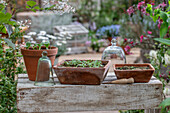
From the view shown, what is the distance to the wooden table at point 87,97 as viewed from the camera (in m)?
1.38

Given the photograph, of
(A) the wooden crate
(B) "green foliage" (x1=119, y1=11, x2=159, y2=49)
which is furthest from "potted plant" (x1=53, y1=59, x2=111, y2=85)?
(A) the wooden crate

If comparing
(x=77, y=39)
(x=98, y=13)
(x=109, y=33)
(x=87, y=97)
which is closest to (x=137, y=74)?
(x=87, y=97)

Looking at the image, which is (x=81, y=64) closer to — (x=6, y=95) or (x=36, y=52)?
(x=36, y=52)

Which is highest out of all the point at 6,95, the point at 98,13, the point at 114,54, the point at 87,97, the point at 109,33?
the point at 114,54

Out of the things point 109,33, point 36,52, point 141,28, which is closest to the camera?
point 36,52

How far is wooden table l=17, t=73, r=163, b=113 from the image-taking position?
1.38m

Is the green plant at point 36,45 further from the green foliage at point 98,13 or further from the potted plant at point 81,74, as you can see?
the green foliage at point 98,13

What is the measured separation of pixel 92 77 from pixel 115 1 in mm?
7305

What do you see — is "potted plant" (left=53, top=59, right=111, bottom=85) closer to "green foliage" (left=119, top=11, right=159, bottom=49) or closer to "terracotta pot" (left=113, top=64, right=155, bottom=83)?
"terracotta pot" (left=113, top=64, right=155, bottom=83)

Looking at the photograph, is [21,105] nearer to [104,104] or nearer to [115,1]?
[104,104]

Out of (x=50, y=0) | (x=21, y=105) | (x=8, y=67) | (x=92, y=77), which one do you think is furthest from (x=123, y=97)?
(x=8, y=67)

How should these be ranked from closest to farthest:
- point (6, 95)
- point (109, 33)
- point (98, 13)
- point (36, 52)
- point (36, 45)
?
point (36, 52) < point (36, 45) < point (6, 95) < point (109, 33) < point (98, 13)

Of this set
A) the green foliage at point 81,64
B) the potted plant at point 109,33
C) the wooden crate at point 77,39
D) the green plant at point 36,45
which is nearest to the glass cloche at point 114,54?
the green foliage at point 81,64

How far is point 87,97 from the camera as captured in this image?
1.41m
